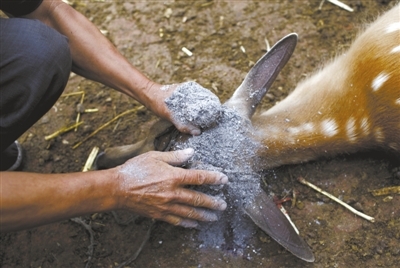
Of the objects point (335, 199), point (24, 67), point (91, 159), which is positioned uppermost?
point (24, 67)

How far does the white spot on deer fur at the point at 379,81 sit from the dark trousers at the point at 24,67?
1.58 m

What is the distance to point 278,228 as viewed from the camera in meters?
2.47

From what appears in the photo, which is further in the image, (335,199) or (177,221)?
(335,199)

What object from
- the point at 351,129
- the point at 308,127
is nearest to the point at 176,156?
the point at 308,127

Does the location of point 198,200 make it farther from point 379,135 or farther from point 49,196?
point 379,135

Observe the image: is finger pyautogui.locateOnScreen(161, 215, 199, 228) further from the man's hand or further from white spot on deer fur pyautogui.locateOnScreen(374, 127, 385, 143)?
white spot on deer fur pyautogui.locateOnScreen(374, 127, 385, 143)

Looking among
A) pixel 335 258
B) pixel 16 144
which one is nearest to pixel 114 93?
pixel 16 144

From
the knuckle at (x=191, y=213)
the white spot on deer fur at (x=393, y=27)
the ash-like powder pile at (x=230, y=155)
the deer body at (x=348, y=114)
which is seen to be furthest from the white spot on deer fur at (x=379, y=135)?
the knuckle at (x=191, y=213)

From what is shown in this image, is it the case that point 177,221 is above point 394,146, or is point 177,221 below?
below

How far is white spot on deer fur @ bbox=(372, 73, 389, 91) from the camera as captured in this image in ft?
9.16

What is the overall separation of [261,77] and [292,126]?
0.31 m

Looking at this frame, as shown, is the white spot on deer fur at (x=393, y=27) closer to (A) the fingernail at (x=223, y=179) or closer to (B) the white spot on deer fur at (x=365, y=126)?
(B) the white spot on deer fur at (x=365, y=126)

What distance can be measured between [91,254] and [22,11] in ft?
4.17

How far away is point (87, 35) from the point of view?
2725 millimetres
